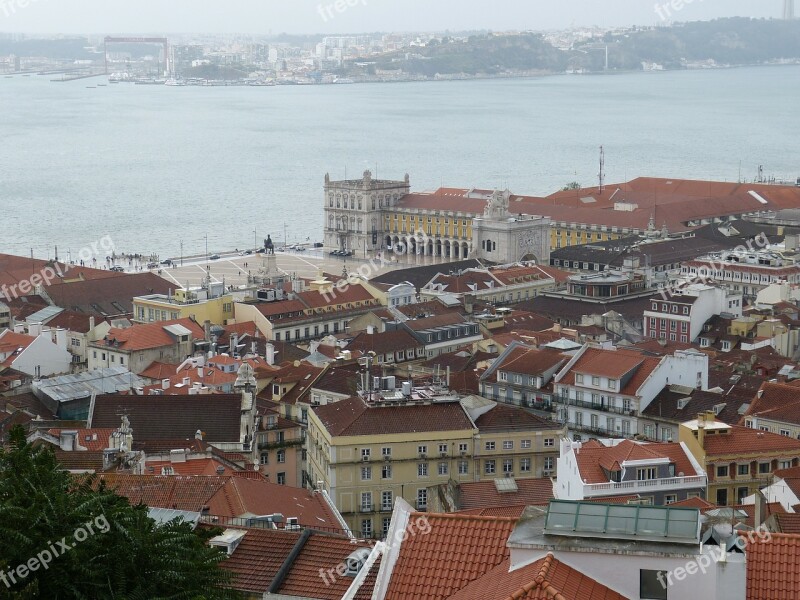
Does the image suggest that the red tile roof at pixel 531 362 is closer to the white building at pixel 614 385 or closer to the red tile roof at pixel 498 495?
the white building at pixel 614 385

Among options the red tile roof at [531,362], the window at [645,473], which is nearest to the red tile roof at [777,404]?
the red tile roof at [531,362]

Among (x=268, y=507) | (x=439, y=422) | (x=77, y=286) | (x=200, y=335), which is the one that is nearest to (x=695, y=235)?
(x=77, y=286)

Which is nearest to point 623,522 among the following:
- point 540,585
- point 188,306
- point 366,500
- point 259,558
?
point 540,585

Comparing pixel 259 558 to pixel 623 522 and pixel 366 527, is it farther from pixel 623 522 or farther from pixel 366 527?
pixel 366 527

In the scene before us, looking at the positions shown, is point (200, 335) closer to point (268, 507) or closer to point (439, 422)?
point (439, 422)

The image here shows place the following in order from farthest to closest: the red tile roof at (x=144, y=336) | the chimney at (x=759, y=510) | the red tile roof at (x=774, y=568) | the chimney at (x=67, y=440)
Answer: the red tile roof at (x=144, y=336) < the chimney at (x=67, y=440) < the chimney at (x=759, y=510) < the red tile roof at (x=774, y=568)

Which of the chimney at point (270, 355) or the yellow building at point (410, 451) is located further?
the chimney at point (270, 355)
